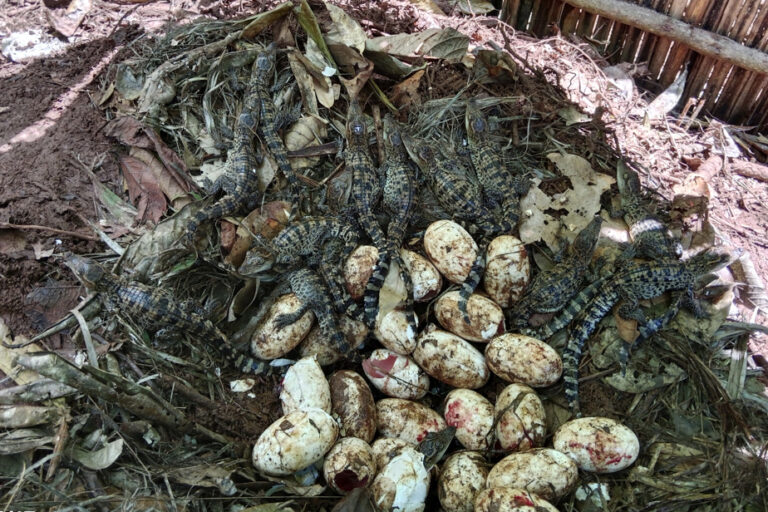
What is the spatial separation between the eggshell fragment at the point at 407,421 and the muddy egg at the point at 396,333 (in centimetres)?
30

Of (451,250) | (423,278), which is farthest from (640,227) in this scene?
(423,278)

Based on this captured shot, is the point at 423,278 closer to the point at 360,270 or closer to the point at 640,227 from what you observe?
the point at 360,270

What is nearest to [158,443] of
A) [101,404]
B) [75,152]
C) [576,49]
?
[101,404]

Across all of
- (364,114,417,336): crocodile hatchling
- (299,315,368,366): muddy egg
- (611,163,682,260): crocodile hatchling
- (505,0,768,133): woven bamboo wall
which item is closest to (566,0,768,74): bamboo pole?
(505,0,768,133): woven bamboo wall

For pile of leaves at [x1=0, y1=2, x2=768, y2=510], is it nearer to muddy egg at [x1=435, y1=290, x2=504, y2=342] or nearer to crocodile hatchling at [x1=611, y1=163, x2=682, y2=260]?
crocodile hatchling at [x1=611, y1=163, x2=682, y2=260]

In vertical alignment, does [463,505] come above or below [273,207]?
below

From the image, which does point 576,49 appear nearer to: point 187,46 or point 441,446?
point 187,46

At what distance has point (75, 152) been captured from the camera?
133 inches

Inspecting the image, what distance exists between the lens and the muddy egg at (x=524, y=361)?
8.83 ft

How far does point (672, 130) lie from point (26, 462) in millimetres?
4841

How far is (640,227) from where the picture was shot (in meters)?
3.34

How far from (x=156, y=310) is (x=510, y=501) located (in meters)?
2.07

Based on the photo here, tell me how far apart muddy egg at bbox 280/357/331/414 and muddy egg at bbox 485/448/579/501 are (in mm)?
879

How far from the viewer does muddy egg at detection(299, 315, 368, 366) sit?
2.96m
